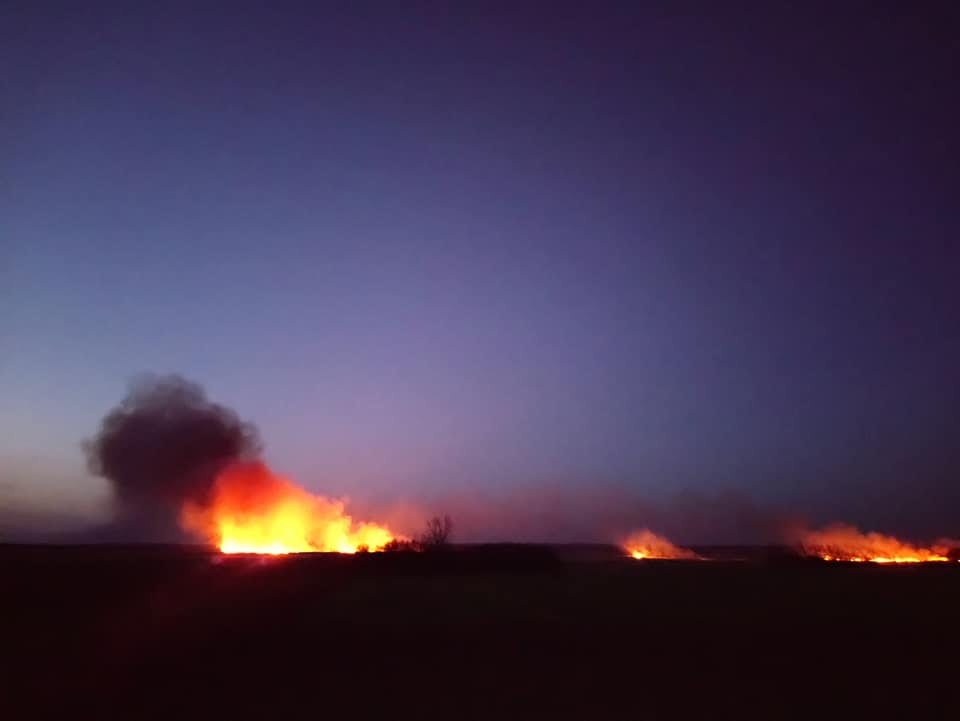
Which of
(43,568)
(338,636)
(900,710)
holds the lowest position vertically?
(900,710)

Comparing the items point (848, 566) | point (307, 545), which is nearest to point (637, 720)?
point (307, 545)

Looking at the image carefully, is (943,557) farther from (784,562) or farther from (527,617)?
(527,617)

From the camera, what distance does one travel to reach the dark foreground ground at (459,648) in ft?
60.4

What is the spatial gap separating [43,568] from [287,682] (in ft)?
102

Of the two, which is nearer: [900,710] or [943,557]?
[900,710]

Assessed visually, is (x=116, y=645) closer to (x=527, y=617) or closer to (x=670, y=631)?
(x=527, y=617)

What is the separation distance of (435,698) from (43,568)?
3410cm

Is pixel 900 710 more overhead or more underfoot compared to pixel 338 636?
more underfoot

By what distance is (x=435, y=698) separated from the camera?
18.9 metres

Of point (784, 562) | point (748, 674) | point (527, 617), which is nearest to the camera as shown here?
point (748, 674)

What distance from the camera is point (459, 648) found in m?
25.2

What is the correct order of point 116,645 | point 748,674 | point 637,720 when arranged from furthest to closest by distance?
Result: 1. point 116,645
2. point 748,674
3. point 637,720

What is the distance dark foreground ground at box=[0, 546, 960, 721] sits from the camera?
725 inches

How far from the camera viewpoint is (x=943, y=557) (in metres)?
80.1
